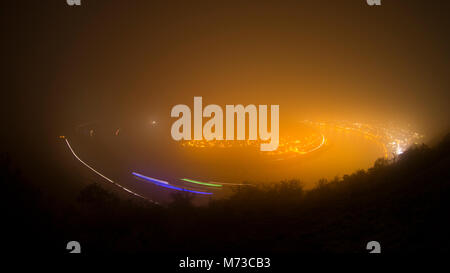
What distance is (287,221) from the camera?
12.9 feet

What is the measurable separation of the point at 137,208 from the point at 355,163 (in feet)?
32.8

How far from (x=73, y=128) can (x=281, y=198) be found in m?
23.6

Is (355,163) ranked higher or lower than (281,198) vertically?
higher

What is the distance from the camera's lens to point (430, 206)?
3.08 meters

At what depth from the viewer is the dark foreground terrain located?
2.96 metres

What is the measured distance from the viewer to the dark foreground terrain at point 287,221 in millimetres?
2965

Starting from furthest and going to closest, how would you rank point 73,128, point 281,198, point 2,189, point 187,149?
1. point 73,128
2. point 187,149
3. point 2,189
4. point 281,198

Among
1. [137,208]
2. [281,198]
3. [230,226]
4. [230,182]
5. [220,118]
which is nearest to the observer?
[230,226]

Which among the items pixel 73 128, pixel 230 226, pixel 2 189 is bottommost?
pixel 230 226

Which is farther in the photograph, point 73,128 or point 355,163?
point 73,128
